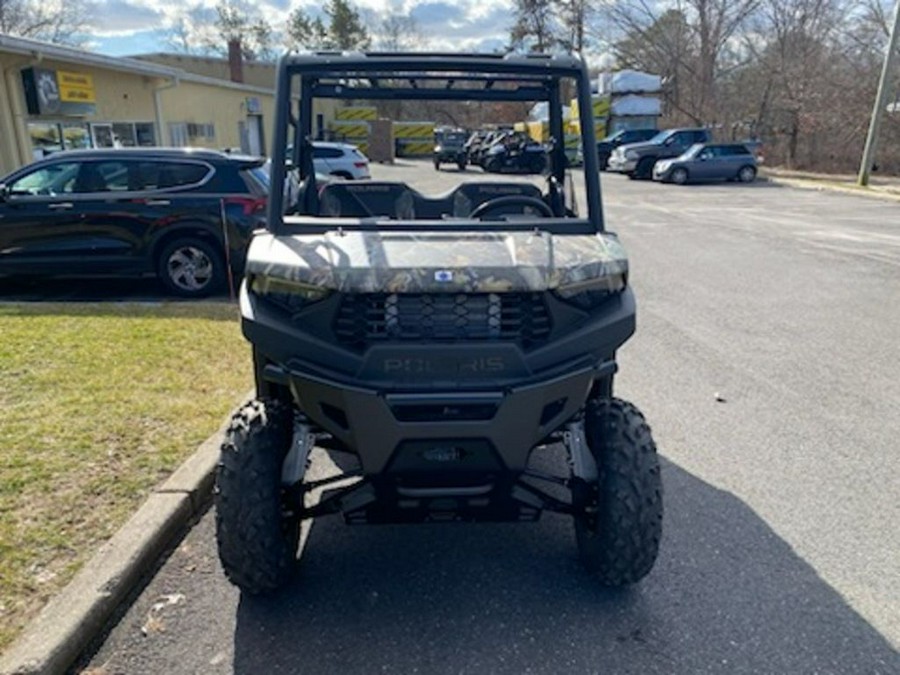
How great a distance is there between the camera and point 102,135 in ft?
53.5

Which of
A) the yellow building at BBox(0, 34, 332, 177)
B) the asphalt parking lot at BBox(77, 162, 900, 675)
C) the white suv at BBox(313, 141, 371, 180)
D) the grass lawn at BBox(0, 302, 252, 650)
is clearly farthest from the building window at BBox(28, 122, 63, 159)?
the asphalt parking lot at BBox(77, 162, 900, 675)

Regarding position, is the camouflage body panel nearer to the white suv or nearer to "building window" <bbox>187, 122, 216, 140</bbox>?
the white suv

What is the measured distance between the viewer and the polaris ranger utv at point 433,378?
242 cm

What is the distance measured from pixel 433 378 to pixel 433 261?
0.43 m

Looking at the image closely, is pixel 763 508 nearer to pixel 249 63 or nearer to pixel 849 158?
pixel 849 158

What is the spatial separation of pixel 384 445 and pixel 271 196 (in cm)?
127

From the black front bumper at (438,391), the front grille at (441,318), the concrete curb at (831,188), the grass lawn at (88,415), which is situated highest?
the front grille at (441,318)

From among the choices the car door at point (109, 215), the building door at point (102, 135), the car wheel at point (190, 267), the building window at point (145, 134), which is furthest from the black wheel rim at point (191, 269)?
the building window at point (145, 134)

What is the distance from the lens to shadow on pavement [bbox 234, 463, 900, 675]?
2.55m

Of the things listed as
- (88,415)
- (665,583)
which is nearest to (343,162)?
(88,415)

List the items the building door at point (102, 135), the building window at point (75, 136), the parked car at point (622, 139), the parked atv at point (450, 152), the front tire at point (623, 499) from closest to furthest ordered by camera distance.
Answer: the front tire at point (623, 499), the building window at point (75, 136), the building door at point (102, 135), the parked car at point (622, 139), the parked atv at point (450, 152)

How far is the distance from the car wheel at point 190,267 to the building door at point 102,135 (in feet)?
33.2

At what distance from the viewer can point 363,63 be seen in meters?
3.01

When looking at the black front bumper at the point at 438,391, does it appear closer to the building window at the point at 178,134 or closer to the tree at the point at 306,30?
the building window at the point at 178,134
